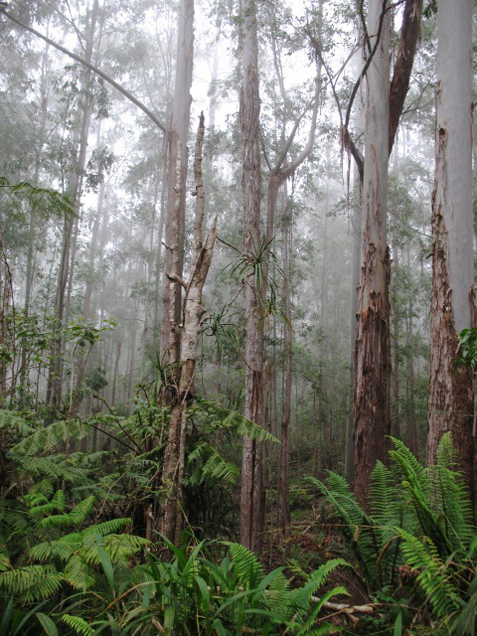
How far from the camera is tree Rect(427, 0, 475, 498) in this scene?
3.24 metres

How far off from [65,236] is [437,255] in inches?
378

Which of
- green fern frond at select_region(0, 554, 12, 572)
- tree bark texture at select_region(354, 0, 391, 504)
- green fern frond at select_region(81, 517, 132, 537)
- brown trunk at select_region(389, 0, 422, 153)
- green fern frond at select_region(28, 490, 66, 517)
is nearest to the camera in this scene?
green fern frond at select_region(0, 554, 12, 572)

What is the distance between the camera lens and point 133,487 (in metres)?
3.08

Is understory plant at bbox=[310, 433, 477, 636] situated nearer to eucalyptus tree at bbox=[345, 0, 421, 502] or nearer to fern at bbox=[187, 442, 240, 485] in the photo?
fern at bbox=[187, 442, 240, 485]

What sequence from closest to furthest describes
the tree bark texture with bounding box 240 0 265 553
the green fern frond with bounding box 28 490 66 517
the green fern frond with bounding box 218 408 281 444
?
the green fern frond with bounding box 28 490 66 517, the green fern frond with bounding box 218 408 281 444, the tree bark texture with bounding box 240 0 265 553

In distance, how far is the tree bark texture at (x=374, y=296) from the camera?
13.9 feet

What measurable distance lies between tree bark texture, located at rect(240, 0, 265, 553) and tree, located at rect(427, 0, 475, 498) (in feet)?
5.22

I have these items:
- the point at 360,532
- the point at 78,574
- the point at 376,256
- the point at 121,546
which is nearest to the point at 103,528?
the point at 121,546

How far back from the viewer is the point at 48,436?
9.54 feet

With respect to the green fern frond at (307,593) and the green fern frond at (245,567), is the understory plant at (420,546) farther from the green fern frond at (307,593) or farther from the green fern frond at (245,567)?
the green fern frond at (245,567)

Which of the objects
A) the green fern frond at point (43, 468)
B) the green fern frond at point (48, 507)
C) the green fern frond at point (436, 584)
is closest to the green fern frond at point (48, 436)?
the green fern frond at point (43, 468)

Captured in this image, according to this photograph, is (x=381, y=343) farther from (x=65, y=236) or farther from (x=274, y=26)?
(x=65, y=236)

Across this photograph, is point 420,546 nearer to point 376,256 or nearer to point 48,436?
point 48,436

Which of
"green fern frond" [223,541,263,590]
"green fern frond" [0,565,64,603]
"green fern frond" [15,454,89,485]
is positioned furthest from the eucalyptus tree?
"green fern frond" [0,565,64,603]
